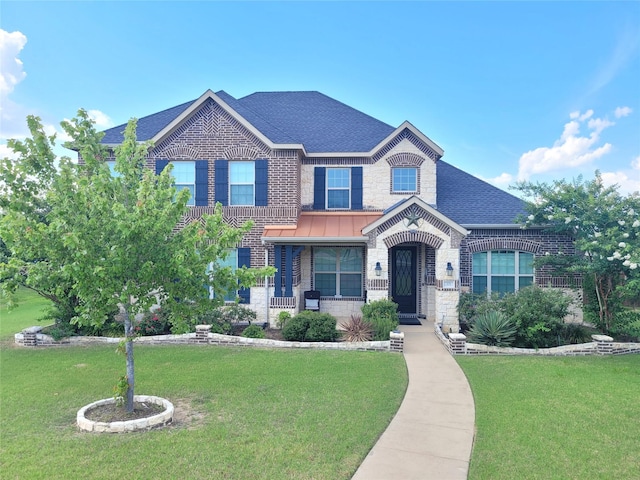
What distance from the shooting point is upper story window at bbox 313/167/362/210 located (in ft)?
53.8

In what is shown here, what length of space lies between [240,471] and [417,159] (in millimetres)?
13472

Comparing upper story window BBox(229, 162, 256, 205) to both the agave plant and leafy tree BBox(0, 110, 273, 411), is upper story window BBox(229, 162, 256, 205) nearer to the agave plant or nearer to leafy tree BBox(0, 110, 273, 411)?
the agave plant

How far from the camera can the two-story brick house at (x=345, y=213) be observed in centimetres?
1378

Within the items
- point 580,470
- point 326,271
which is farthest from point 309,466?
point 326,271

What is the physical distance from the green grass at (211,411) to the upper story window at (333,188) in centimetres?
713

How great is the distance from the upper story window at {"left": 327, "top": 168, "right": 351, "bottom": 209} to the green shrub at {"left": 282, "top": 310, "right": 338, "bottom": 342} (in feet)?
18.9

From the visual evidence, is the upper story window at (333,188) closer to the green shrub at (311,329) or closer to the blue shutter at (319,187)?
the blue shutter at (319,187)

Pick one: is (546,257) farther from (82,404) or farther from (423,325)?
(82,404)

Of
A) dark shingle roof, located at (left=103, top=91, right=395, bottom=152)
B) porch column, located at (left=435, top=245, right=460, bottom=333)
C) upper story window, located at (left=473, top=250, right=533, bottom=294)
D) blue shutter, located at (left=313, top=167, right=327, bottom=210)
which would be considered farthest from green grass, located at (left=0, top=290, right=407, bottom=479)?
dark shingle roof, located at (left=103, top=91, right=395, bottom=152)

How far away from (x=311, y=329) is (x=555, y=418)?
6506 millimetres

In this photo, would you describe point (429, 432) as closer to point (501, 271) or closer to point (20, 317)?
point (501, 271)

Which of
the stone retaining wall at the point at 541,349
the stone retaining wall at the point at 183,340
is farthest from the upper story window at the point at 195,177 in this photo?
the stone retaining wall at the point at 541,349

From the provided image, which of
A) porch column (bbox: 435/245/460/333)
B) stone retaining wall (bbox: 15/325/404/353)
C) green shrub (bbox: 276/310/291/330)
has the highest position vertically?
porch column (bbox: 435/245/460/333)

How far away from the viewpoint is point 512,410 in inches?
279
